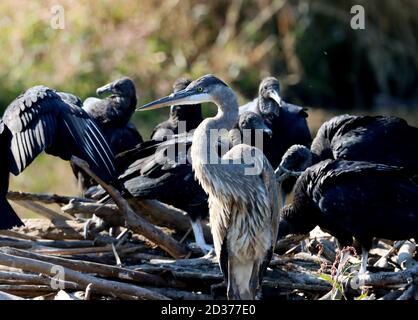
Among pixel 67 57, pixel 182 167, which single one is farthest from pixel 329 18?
pixel 182 167

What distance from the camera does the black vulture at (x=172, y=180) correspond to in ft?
28.2

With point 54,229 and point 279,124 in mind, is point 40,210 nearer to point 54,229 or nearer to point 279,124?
point 54,229

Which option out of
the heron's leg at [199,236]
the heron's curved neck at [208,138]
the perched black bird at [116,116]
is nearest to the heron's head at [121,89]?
the perched black bird at [116,116]

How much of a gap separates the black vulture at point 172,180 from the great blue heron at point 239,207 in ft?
3.94

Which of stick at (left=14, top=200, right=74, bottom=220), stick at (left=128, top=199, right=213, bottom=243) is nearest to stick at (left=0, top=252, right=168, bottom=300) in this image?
stick at (left=128, top=199, right=213, bottom=243)

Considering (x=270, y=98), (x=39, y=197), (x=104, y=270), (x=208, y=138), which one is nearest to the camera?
(x=208, y=138)

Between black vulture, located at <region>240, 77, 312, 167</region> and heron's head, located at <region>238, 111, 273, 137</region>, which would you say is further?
black vulture, located at <region>240, 77, 312, 167</region>

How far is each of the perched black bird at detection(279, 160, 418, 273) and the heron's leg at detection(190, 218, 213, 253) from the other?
1.11 meters

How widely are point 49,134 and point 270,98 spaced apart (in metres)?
3.11

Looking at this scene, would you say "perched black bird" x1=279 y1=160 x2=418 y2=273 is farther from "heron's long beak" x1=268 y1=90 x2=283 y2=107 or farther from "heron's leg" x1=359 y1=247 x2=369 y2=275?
"heron's long beak" x1=268 y1=90 x2=283 y2=107

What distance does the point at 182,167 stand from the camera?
8.70 metres

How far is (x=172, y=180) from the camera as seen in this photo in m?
8.64

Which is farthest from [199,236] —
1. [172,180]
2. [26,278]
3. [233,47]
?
[233,47]

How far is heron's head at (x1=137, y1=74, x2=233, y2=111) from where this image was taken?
7477 mm
